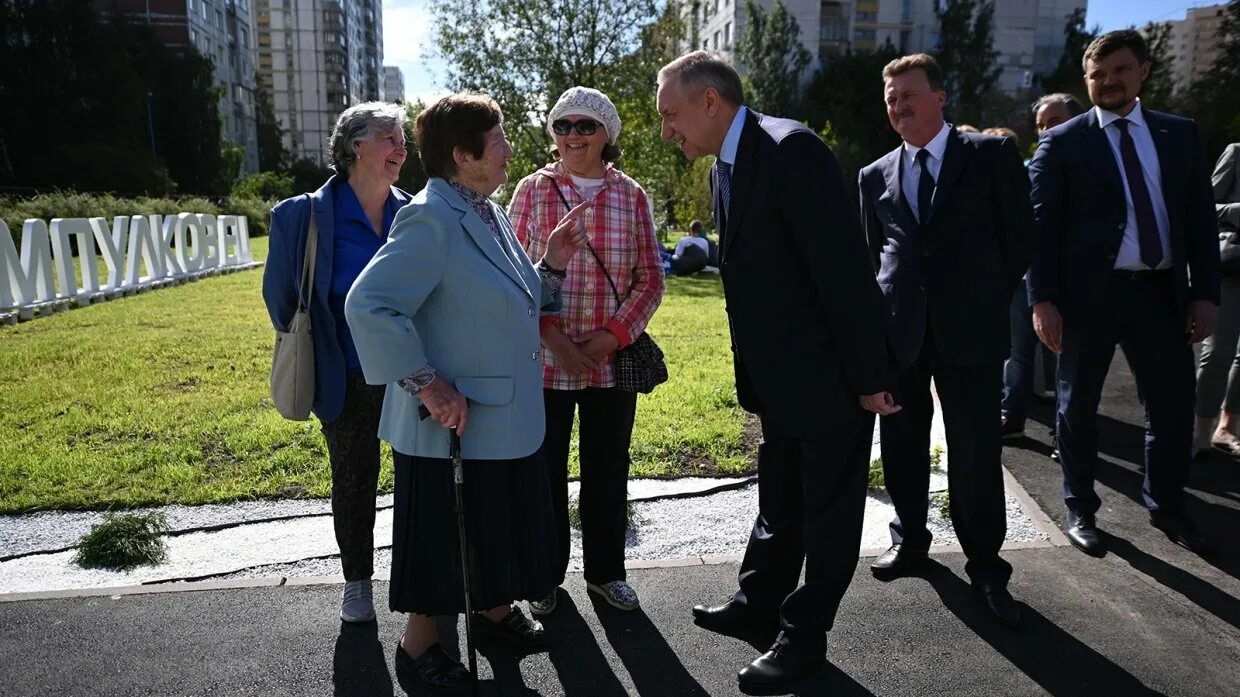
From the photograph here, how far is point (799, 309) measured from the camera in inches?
112

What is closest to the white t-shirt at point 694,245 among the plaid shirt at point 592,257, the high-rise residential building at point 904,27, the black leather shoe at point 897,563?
the black leather shoe at point 897,563

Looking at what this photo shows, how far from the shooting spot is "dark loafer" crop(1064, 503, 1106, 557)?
157 inches

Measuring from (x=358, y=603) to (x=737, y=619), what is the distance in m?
1.56

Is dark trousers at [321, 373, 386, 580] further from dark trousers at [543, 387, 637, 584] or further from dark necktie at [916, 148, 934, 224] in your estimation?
dark necktie at [916, 148, 934, 224]

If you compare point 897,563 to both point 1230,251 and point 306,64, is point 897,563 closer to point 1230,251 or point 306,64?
point 1230,251

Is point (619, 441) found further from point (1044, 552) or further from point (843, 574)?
point (1044, 552)

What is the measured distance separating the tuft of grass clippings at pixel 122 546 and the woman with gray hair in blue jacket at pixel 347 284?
1.23 metres

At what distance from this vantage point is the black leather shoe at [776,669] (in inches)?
117

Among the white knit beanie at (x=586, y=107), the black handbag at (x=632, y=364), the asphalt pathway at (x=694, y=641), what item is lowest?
the asphalt pathway at (x=694, y=641)

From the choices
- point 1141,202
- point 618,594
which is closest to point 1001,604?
point 618,594

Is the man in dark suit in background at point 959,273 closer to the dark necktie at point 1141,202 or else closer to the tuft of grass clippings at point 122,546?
the dark necktie at point 1141,202

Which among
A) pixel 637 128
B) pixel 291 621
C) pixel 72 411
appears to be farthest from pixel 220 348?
pixel 637 128

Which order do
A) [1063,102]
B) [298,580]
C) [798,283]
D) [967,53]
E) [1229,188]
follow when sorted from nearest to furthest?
[798,283]
[298,580]
[1229,188]
[1063,102]
[967,53]

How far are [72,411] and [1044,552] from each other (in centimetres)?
692
